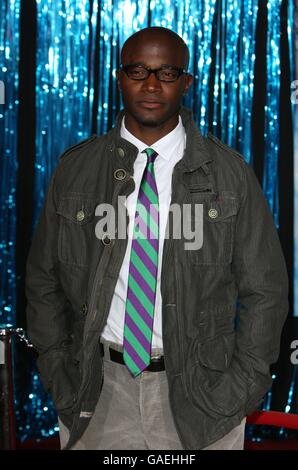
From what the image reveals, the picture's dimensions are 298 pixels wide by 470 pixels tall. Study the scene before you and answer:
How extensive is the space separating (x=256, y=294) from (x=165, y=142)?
0.48 metres

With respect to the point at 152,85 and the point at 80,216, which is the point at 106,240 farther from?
the point at 152,85

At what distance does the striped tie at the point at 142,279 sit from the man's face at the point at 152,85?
10 centimetres

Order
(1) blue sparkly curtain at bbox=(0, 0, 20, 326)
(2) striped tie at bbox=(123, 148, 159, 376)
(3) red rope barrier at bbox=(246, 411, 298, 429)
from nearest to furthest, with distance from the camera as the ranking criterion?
(2) striped tie at bbox=(123, 148, 159, 376) → (3) red rope barrier at bbox=(246, 411, 298, 429) → (1) blue sparkly curtain at bbox=(0, 0, 20, 326)

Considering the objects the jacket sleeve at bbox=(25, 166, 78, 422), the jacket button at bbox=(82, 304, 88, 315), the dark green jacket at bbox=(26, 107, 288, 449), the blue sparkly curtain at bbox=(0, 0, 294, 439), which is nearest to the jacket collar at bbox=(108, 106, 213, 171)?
the dark green jacket at bbox=(26, 107, 288, 449)

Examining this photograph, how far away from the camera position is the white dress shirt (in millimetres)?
1955

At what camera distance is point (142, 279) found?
194 centimetres

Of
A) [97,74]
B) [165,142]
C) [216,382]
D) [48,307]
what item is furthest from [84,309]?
[97,74]

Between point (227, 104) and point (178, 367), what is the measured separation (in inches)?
71.5

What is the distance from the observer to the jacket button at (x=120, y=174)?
2025 millimetres

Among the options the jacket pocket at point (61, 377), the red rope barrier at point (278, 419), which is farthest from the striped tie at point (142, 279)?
the red rope barrier at point (278, 419)

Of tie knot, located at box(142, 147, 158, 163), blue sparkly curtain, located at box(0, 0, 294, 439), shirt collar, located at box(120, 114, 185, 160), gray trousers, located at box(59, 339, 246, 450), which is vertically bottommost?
gray trousers, located at box(59, 339, 246, 450)

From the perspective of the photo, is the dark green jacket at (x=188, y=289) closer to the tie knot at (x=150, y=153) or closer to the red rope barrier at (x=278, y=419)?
the tie knot at (x=150, y=153)

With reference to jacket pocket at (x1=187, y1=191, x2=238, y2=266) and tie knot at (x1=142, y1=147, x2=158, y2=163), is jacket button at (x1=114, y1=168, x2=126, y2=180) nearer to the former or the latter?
tie knot at (x1=142, y1=147, x2=158, y2=163)

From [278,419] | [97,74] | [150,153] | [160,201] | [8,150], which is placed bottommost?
[278,419]
